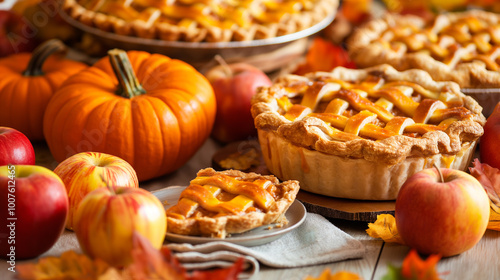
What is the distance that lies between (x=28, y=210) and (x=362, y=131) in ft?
3.13

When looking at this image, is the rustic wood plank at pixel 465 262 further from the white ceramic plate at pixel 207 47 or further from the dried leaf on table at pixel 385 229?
the white ceramic plate at pixel 207 47

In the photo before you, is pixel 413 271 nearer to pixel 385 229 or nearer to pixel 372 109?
pixel 385 229

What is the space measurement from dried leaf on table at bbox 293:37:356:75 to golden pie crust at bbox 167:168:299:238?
1183 mm

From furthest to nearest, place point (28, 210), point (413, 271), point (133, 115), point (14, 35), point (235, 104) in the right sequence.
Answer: point (14, 35) → point (235, 104) → point (133, 115) → point (28, 210) → point (413, 271)

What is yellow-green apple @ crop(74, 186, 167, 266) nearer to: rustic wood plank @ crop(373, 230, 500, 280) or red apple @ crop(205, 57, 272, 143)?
rustic wood plank @ crop(373, 230, 500, 280)

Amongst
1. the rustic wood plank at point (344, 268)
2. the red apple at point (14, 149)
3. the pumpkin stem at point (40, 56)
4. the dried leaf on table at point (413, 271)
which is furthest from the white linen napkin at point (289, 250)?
the pumpkin stem at point (40, 56)

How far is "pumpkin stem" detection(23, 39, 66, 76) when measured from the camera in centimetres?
217

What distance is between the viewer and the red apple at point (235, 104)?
7.38 ft

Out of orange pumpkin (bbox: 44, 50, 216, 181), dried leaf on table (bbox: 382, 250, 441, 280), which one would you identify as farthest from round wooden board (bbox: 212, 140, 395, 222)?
orange pumpkin (bbox: 44, 50, 216, 181)

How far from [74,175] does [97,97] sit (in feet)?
1.51

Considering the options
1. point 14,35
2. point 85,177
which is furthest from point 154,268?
point 14,35

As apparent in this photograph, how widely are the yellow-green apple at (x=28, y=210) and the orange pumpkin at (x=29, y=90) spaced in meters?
0.88

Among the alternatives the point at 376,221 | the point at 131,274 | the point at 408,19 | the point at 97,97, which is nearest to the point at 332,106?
the point at 376,221

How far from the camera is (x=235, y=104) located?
88.5 inches
